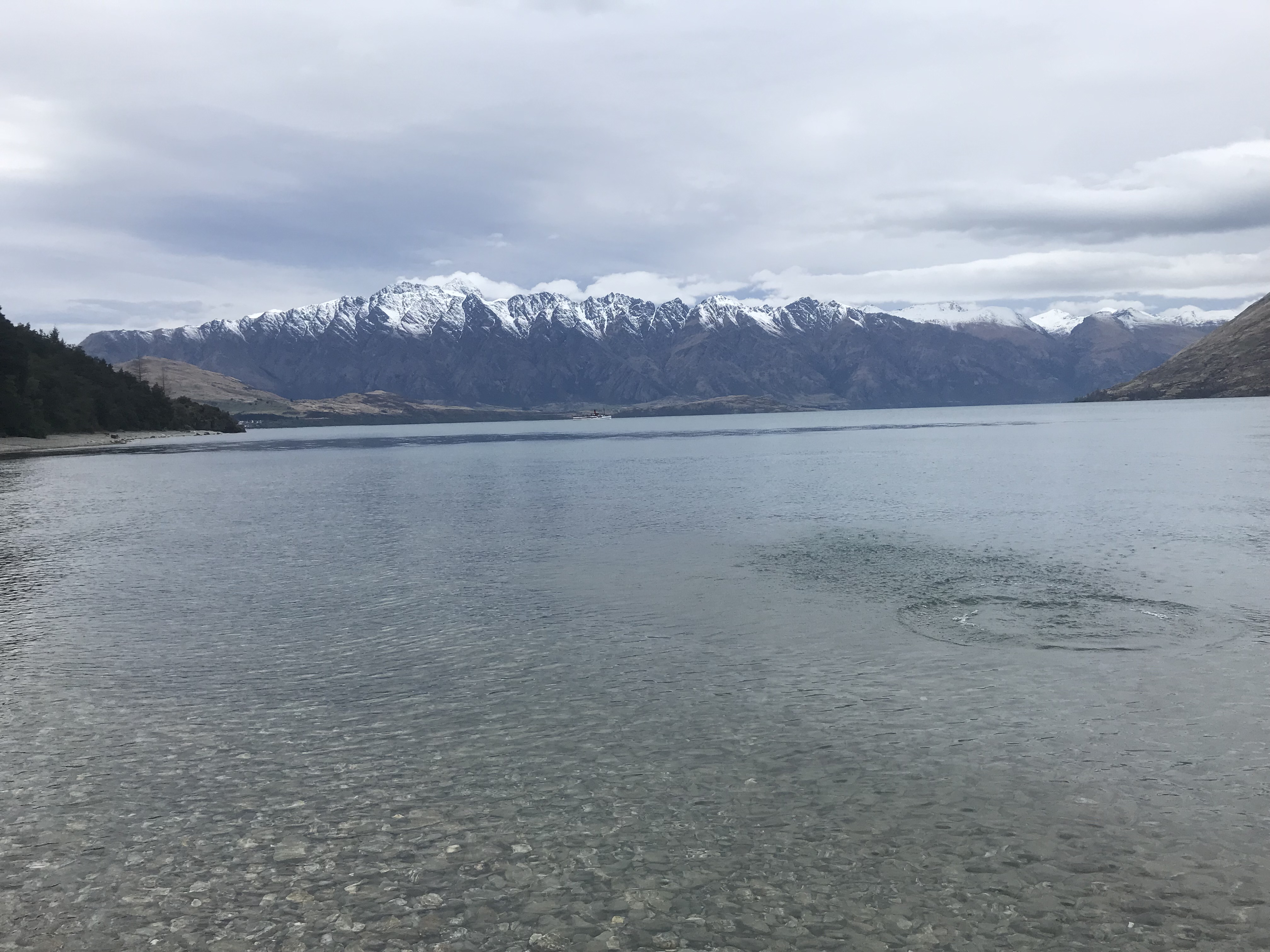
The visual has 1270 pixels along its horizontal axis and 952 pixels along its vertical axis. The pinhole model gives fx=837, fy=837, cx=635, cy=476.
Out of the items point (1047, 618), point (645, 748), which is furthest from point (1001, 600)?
point (645, 748)

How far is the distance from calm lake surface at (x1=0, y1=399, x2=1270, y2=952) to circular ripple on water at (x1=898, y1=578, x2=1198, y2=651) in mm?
245

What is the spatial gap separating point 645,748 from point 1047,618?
20.1 metres

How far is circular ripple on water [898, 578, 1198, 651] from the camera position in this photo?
30344mm

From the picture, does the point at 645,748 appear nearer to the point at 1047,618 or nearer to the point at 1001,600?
the point at 1047,618

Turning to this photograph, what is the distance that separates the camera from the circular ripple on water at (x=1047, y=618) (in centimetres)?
Result: 3034

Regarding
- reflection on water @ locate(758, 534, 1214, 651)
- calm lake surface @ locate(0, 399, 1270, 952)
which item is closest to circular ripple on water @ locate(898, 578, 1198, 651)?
reflection on water @ locate(758, 534, 1214, 651)

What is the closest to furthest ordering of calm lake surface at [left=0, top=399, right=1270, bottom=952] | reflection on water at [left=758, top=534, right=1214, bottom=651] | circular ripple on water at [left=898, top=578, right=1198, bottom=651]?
calm lake surface at [left=0, top=399, right=1270, bottom=952] → circular ripple on water at [left=898, top=578, right=1198, bottom=651] → reflection on water at [left=758, top=534, right=1214, bottom=651]

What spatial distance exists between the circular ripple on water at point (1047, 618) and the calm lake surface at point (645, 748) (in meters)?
0.24

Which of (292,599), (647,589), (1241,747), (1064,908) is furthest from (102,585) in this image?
(1241,747)

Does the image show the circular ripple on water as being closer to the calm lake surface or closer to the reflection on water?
the reflection on water

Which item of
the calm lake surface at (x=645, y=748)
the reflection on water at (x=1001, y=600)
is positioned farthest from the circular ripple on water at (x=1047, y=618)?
the calm lake surface at (x=645, y=748)

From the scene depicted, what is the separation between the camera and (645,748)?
21578 mm

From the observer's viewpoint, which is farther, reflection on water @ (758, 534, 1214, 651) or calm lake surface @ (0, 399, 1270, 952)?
reflection on water @ (758, 534, 1214, 651)

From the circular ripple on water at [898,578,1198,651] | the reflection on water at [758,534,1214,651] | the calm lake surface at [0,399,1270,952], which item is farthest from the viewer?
the reflection on water at [758,534,1214,651]
